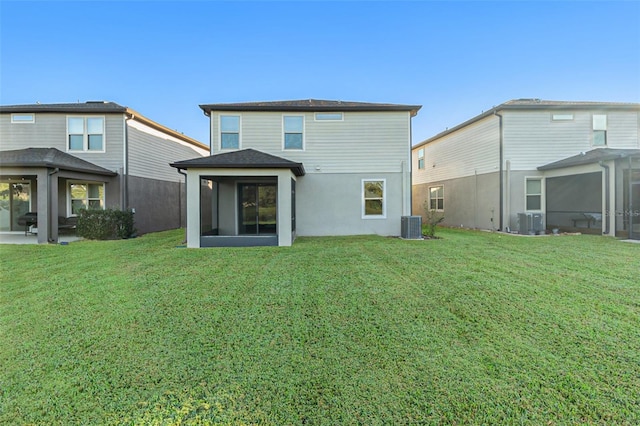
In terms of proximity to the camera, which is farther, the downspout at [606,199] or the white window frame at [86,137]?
the white window frame at [86,137]

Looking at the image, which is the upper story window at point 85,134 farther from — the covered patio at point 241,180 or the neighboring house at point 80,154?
the covered patio at point 241,180

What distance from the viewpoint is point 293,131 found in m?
11.9

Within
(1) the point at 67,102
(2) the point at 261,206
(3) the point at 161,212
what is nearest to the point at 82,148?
(1) the point at 67,102

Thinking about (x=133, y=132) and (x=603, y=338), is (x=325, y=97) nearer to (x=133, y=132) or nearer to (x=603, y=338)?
(x=133, y=132)

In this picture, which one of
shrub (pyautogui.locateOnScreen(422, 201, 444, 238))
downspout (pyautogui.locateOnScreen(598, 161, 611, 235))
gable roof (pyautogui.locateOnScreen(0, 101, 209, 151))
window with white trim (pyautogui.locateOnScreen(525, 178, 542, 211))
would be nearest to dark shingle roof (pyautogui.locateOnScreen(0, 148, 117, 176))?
gable roof (pyautogui.locateOnScreen(0, 101, 209, 151))

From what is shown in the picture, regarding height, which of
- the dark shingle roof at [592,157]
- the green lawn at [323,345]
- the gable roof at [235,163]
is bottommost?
the green lawn at [323,345]

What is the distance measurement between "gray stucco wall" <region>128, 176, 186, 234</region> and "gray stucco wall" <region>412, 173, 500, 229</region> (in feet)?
50.4

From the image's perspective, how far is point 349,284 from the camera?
17.4 feet

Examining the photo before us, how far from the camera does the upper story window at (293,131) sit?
38.9 feet

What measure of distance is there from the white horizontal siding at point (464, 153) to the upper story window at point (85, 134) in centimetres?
1686

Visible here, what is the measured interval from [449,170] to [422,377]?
16.5 m

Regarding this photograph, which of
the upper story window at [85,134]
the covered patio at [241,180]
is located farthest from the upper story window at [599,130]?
the upper story window at [85,134]

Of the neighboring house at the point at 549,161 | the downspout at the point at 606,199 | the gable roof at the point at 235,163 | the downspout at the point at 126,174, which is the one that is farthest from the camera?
the neighboring house at the point at 549,161

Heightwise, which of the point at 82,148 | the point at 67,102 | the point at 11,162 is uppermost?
the point at 67,102
